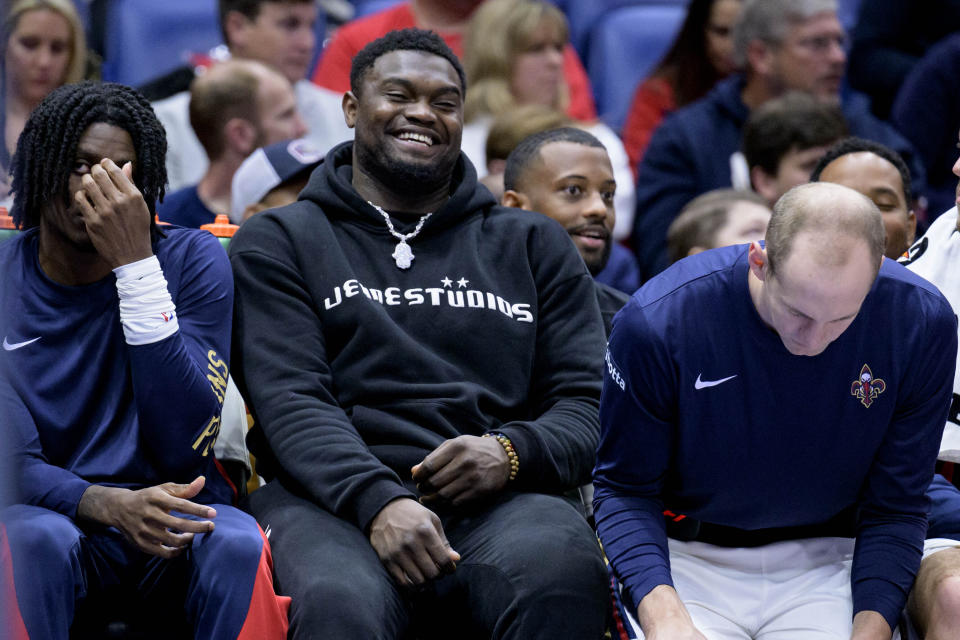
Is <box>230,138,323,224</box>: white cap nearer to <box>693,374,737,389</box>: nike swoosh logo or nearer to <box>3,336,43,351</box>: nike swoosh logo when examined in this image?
<box>3,336,43,351</box>: nike swoosh logo

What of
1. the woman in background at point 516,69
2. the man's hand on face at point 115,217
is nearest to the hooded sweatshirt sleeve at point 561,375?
the man's hand on face at point 115,217

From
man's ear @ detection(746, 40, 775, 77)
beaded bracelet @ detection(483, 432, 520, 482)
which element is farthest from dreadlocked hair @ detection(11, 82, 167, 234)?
man's ear @ detection(746, 40, 775, 77)

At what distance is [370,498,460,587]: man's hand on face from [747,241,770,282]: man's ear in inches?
32.4

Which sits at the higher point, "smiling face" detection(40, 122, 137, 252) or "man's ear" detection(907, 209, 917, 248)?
"smiling face" detection(40, 122, 137, 252)

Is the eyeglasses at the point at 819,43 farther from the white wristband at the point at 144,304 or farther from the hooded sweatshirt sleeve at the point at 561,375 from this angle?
the white wristband at the point at 144,304

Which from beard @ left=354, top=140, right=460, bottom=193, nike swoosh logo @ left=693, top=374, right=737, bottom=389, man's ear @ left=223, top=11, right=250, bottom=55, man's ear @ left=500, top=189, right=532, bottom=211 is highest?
man's ear @ left=223, top=11, right=250, bottom=55

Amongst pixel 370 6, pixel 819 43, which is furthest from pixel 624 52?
pixel 370 6

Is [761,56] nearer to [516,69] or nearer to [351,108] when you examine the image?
[516,69]

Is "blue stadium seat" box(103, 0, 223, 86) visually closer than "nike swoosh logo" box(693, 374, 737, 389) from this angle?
No

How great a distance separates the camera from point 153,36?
18.0ft

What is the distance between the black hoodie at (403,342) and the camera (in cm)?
283

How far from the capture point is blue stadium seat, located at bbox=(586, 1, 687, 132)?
5836 millimetres

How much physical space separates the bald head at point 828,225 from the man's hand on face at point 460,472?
733mm

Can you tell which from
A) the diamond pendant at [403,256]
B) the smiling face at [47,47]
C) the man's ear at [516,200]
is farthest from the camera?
the smiling face at [47,47]
